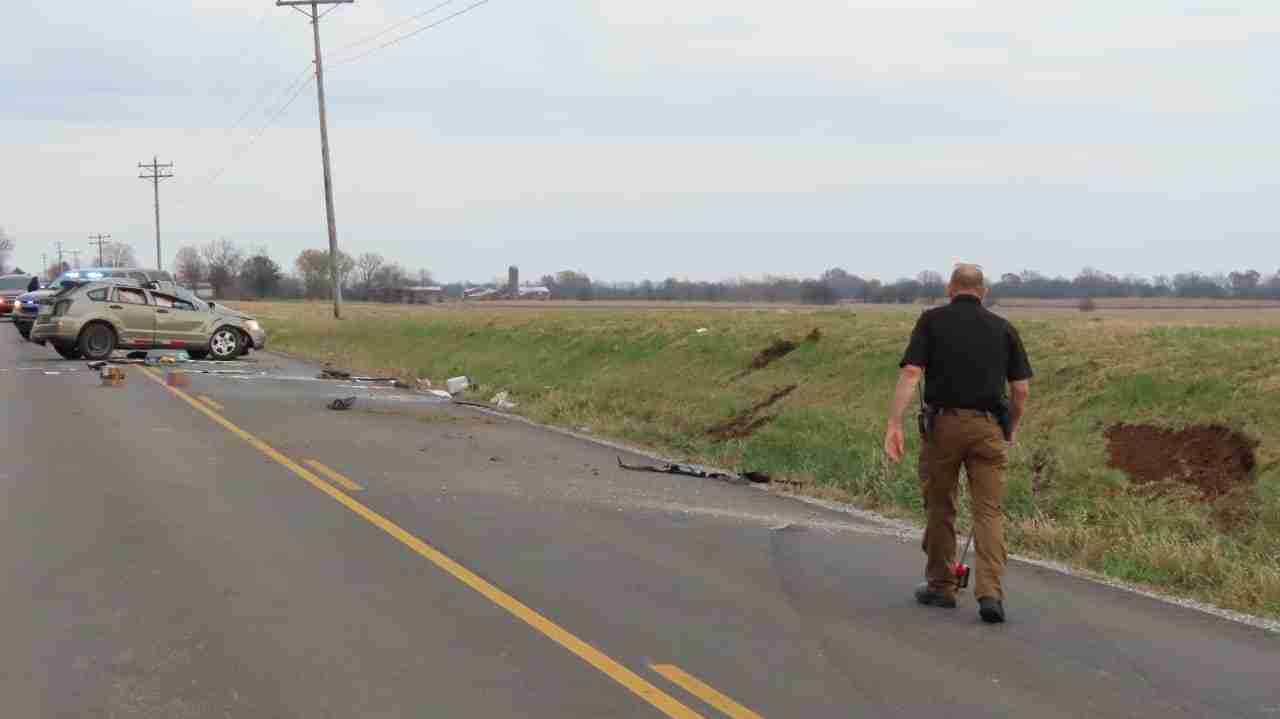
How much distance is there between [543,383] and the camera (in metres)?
24.6

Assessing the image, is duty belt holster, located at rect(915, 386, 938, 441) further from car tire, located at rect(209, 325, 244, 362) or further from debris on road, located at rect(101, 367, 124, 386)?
car tire, located at rect(209, 325, 244, 362)

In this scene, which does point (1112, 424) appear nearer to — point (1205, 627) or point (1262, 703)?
point (1205, 627)

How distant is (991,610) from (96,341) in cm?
2511

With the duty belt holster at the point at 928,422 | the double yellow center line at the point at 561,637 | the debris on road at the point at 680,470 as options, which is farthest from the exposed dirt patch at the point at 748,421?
the duty belt holster at the point at 928,422

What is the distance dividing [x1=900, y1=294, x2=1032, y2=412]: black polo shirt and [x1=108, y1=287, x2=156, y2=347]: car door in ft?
80.1

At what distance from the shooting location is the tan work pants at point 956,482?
25.3 feet

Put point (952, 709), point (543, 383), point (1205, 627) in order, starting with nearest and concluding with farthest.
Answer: point (952, 709) < point (1205, 627) < point (543, 383)

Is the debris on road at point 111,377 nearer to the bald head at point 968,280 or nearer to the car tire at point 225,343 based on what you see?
the car tire at point 225,343

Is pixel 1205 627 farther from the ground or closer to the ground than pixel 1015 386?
closer to the ground

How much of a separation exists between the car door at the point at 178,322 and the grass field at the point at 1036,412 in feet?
19.6

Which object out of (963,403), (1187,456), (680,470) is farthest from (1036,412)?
(963,403)

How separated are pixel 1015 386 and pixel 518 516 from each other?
430 cm

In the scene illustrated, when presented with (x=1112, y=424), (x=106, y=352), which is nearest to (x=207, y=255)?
(x=106, y=352)

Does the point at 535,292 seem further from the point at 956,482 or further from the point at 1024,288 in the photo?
the point at 956,482
